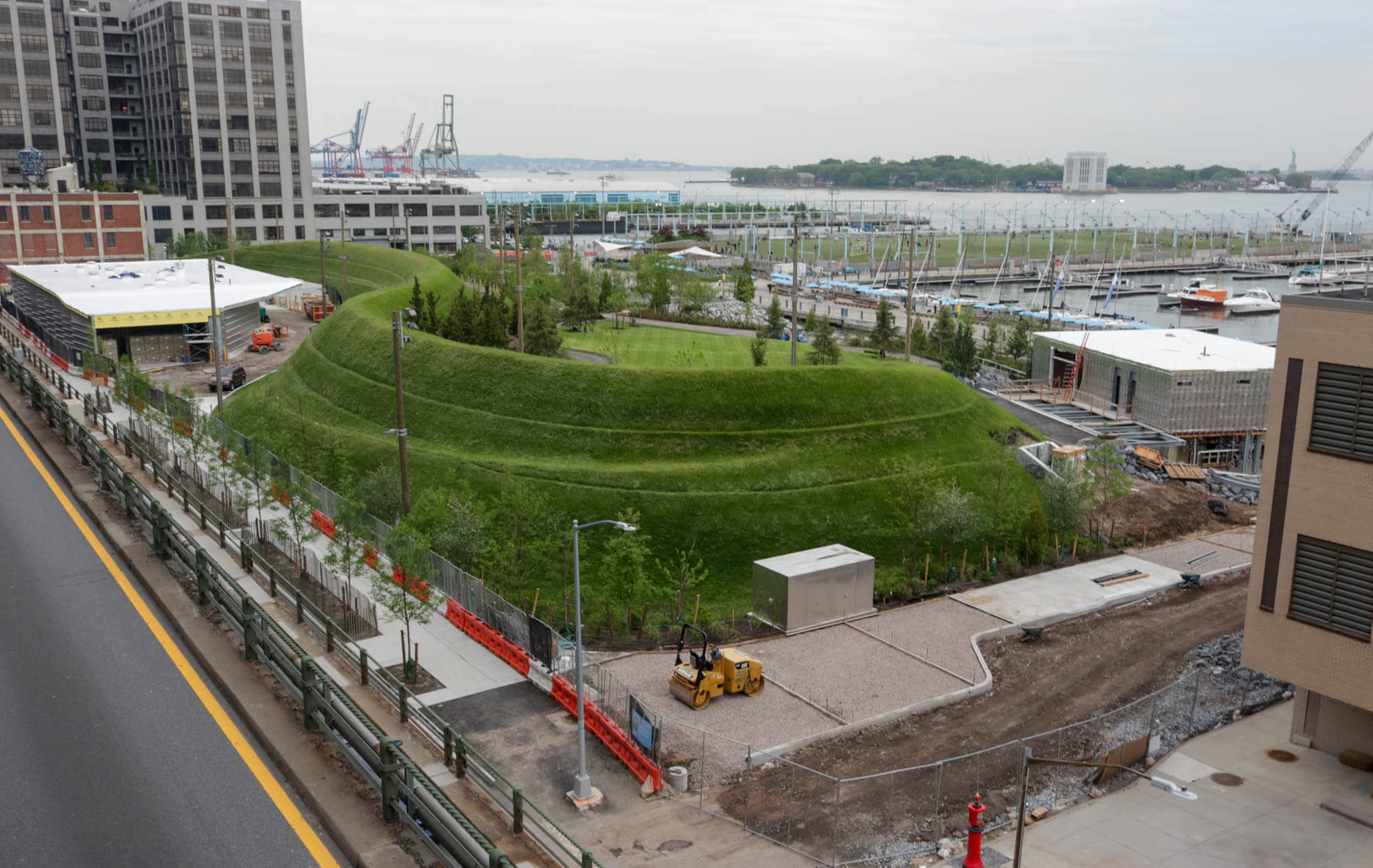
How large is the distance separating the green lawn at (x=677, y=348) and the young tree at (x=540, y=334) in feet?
13.9

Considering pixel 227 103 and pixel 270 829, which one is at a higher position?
pixel 227 103

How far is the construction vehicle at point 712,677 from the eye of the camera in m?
30.5

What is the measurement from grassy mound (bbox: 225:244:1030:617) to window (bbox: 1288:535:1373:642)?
57.1 ft

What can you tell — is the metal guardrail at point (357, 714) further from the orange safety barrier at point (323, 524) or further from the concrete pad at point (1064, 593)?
the concrete pad at point (1064, 593)

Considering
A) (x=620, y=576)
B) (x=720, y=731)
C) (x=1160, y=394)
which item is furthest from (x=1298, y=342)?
(x=1160, y=394)

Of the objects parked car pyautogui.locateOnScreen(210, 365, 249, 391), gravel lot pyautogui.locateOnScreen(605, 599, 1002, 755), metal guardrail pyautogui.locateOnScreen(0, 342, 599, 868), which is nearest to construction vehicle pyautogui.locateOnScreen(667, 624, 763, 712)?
gravel lot pyautogui.locateOnScreen(605, 599, 1002, 755)

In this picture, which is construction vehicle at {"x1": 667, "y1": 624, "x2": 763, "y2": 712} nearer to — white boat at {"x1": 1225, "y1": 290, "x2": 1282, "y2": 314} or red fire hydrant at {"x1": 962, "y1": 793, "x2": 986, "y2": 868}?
red fire hydrant at {"x1": 962, "y1": 793, "x2": 986, "y2": 868}

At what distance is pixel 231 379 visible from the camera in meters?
67.2

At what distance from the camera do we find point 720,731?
1156 inches

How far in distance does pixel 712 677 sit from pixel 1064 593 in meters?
16.9

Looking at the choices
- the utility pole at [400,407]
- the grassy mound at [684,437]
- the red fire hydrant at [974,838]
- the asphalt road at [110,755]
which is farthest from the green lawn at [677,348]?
the asphalt road at [110,755]

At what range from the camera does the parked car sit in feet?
220

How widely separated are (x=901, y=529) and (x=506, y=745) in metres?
22.4

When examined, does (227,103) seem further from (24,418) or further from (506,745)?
(506,745)
